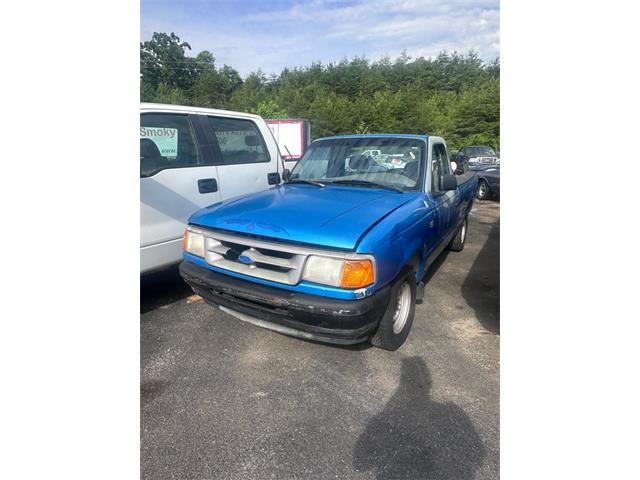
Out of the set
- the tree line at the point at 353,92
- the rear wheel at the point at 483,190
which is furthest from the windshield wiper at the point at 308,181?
the tree line at the point at 353,92

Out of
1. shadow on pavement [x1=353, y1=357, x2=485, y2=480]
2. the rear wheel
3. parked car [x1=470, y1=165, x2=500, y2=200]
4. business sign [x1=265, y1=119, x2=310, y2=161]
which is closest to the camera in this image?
shadow on pavement [x1=353, y1=357, x2=485, y2=480]

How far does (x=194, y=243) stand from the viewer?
2.76m

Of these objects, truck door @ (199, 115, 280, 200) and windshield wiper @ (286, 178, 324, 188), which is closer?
windshield wiper @ (286, 178, 324, 188)

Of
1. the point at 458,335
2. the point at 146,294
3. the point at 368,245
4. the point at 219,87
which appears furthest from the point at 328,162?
the point at 219,87

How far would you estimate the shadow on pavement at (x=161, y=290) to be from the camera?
374 centimetres

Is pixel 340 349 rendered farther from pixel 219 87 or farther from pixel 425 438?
pixel 219 87

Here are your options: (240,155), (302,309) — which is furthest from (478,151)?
(302,309)

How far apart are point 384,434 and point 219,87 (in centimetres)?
5082

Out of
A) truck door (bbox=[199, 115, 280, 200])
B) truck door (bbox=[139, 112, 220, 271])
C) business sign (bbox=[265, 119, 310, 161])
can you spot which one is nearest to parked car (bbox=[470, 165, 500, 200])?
business sign (bbox=[265, 119, 310, 161])

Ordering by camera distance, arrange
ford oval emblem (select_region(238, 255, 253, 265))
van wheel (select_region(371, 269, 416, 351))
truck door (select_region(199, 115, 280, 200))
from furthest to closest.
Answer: truck door (select_region(199, 115, 280, 200)) < van wheel (select_region(371, 269, 416, 351)) < ford oval emblem (select_region(238, 255, 253, 265))

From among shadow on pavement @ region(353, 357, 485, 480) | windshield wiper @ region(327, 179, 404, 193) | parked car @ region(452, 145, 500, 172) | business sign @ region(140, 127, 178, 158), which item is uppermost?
parked car @ region(452, 145, 500, 172)

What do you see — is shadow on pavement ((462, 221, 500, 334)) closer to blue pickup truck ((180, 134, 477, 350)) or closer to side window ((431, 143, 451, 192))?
blue pickup truck ((180, 134, 477, 350))

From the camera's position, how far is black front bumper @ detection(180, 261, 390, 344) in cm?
213

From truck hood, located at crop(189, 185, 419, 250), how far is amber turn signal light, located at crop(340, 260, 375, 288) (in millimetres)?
106
